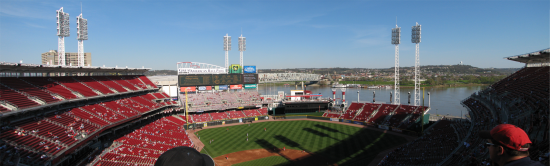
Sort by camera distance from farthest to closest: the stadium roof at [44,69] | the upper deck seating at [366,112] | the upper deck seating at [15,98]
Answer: the upper deck seating at [366,112], the stadium roof at [44,69], the upper deck seating at [15,98]

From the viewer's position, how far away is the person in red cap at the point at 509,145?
2.91m

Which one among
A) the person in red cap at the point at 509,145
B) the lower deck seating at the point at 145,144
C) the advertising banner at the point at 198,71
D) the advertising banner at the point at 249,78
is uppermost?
the advertising banner at the point at 198,71

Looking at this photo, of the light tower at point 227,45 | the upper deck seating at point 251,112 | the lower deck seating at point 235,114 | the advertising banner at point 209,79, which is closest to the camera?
the lower deck seating at point 235,114

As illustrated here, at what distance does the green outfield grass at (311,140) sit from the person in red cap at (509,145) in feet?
85.3

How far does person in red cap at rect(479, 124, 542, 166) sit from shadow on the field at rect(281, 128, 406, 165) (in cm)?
Result: 2598

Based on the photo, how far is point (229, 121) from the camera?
49.2 m

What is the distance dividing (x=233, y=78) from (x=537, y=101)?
51.5 meters

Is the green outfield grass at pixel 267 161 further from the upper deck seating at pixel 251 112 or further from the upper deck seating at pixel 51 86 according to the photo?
the upper deck seating at pixel 251 112

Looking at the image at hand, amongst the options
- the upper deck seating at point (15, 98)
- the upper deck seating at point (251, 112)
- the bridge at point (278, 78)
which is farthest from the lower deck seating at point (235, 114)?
→ the bridge at point (278, 78)

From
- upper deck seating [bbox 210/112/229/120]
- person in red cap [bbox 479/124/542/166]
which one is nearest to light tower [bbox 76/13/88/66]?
upper deck seating [bbox 210/112/229/120]

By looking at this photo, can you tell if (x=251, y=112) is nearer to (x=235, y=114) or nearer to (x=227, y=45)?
(x=235, y=114)

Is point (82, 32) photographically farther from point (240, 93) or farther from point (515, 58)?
point (515, 58)

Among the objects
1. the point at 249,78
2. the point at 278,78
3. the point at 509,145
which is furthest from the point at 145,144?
the point at 278,78

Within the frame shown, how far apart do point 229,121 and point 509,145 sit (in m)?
47.9
